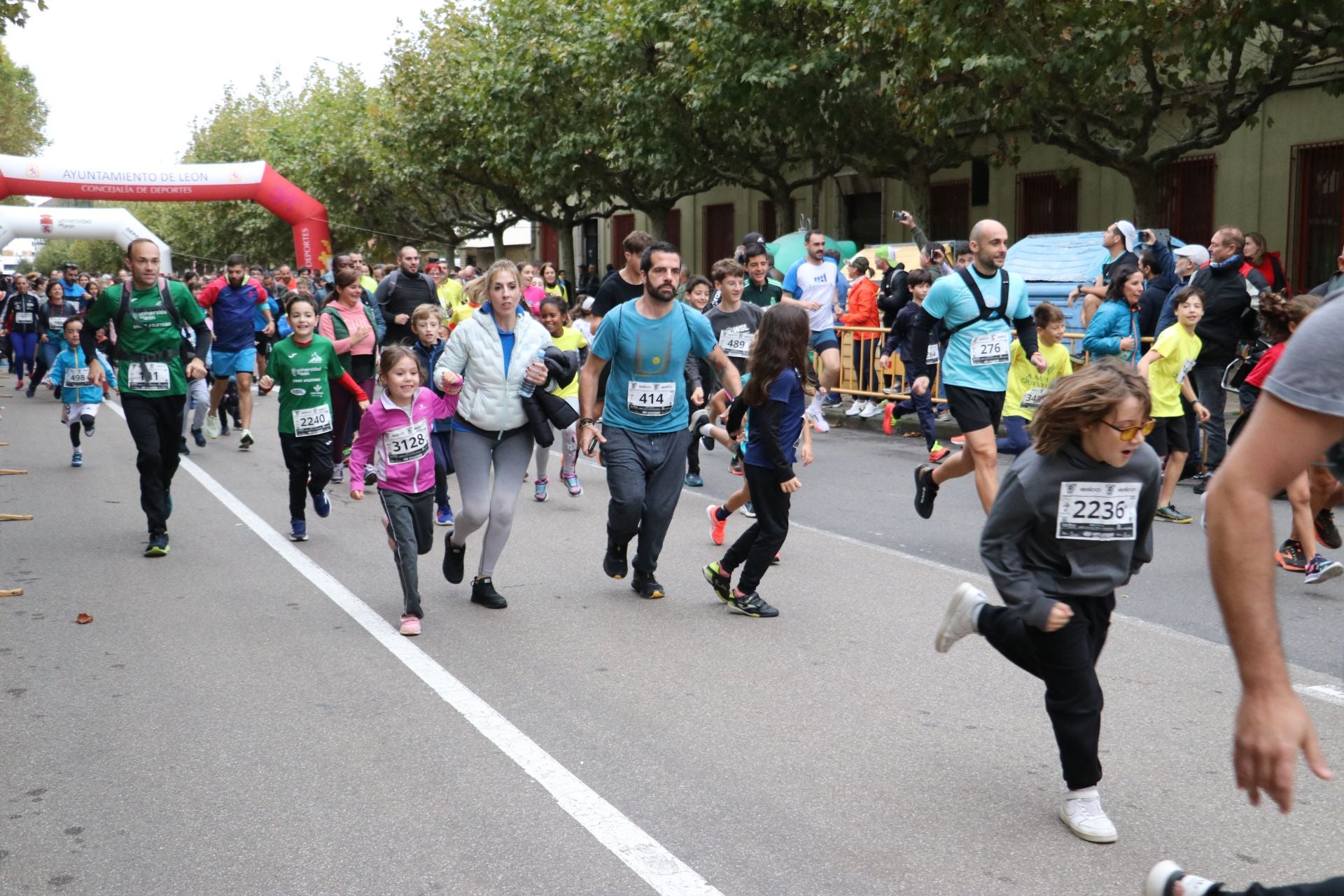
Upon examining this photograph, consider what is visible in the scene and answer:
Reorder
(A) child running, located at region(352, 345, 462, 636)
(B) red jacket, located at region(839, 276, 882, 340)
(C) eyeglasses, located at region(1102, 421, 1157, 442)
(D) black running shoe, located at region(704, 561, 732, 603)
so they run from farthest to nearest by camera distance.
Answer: (B) red jacket, located at region(839, 276, 882, 340), (D) black running shoe, located at region(704, 561, 732, 603), (A) child running, located at region(352, 345, 462, 636), (C) eyeglasses, located at region(1102, 421, 1157, 442)

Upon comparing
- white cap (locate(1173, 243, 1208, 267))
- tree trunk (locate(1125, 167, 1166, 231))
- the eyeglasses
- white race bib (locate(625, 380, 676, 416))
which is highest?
tree trunk (locate(1125, 167, 1166, 231))

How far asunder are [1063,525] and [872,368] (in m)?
12.8

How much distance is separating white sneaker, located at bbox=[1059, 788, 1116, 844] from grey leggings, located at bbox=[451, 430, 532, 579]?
12.1 feet

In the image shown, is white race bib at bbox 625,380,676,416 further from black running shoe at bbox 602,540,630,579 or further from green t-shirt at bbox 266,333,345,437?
green t-shirt at bbox 266,333,345,437

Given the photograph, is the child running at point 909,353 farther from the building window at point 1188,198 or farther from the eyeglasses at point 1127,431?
the building window at point 1188,198

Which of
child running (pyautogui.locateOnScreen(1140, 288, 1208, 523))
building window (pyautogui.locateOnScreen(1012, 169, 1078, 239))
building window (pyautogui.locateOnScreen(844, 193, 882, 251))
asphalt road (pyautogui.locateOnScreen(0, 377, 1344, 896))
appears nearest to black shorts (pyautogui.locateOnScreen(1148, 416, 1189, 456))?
child running (pyautogui.locateOnScreen(1140, 288, 1208, 523))

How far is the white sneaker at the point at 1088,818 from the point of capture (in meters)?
3.99

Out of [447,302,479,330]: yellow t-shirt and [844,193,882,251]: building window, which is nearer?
[447,302,479,330]: yellow t-shirt

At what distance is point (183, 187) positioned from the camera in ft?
119

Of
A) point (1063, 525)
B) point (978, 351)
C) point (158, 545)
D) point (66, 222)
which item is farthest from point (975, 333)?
point (66, 222)

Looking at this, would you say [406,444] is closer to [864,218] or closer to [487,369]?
[487,369]

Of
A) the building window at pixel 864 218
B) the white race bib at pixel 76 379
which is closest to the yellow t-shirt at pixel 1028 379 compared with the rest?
the white race bib at pixel 76 379

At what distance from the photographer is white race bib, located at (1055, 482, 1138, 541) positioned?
4.02 m

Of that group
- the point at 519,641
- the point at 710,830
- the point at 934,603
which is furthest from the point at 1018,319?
A: the point at 710,830
